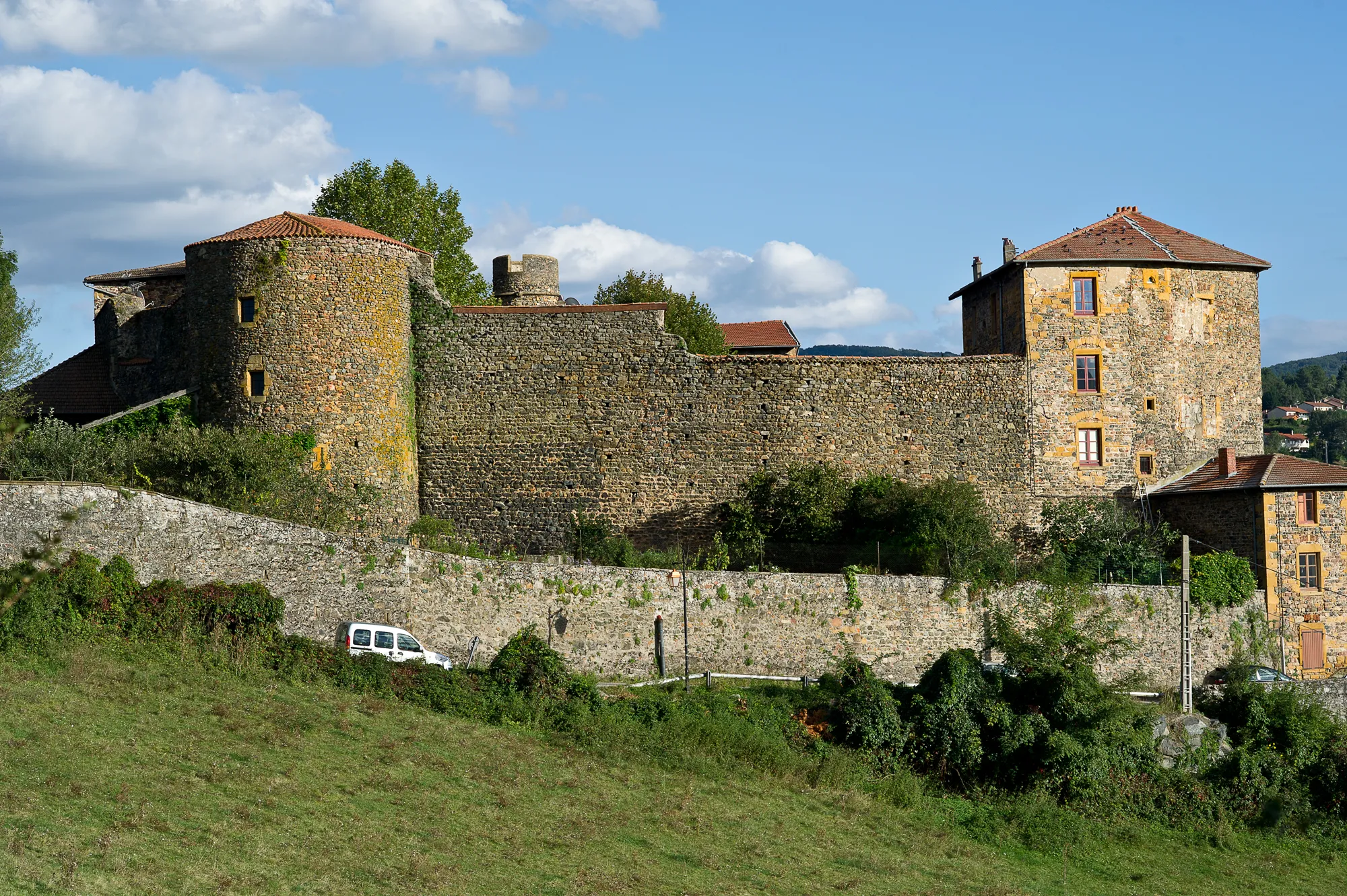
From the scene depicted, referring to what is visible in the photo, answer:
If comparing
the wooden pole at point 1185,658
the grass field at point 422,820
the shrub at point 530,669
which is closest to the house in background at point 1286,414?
the wooden pole at point 1185,658

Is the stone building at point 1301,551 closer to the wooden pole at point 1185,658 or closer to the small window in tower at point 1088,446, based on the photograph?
the small window in tower at point 1088,446

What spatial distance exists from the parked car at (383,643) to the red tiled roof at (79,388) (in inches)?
572

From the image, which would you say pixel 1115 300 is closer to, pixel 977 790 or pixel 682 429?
pixel 682 429

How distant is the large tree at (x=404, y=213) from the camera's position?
1781 inches

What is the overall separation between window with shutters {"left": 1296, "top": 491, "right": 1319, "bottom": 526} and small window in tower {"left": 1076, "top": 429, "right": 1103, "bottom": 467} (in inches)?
202

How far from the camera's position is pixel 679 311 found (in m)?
50.7

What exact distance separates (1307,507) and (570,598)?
62.8 ft

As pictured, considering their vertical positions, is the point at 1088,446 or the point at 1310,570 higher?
the point at 1088,446

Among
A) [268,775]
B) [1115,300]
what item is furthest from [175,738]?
[1115,300]

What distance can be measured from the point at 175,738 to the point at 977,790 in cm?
1425

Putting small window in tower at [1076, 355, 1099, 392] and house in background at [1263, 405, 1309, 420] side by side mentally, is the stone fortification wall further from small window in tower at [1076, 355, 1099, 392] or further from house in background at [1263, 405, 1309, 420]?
house in background at [1263, 405, 1309, 420]

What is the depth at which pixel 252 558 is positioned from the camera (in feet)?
84.9

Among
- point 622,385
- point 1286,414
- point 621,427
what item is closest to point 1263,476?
point 621,427

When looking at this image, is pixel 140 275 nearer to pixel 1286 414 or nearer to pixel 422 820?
pixel 422 820
